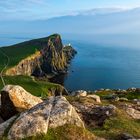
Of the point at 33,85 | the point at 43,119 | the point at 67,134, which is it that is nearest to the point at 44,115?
the point at 43,119

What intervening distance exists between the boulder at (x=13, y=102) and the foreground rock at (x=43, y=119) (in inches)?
162

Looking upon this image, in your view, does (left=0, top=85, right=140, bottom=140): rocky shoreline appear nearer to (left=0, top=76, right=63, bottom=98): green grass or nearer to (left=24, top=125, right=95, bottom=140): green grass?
(left=24, top=125, right=95, bottom=140): green grass

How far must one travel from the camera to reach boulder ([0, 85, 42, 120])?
2794 centimetres

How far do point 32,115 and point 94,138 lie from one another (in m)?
3.99

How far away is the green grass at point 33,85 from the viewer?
168050 mm

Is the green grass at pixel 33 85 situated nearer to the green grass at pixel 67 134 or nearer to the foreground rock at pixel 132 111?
the foreground rock at pixel 132 111

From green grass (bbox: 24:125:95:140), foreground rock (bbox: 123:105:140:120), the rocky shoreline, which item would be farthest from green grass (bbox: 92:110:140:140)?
foreground rock (bbox: 123:105:140:120)

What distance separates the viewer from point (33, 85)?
596 ft

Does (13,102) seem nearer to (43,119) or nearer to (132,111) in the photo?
(43,119)

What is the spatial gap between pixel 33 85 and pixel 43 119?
525 feet

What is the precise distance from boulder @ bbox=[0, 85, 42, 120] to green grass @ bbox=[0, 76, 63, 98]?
131 m

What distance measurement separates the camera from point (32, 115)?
22.9 m

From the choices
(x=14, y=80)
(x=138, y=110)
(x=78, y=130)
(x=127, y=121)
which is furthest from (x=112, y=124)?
(x=14, y=80)

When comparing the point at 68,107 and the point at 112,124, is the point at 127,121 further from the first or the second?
the point at 68,107
